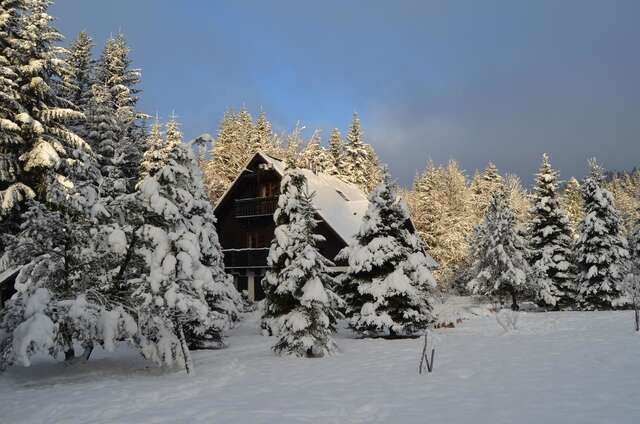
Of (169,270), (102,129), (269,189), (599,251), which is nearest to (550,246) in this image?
(599,251)

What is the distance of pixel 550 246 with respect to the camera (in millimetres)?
31797

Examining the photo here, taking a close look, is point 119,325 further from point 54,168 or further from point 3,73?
point 3,73

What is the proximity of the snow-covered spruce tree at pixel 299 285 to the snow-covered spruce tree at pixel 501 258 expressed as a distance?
1792 centimetres

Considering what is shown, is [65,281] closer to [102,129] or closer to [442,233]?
[102,129]

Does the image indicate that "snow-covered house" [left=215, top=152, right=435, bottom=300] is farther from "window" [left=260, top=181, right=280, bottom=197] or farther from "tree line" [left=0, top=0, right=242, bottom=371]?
"tree line" [left=0, top=0, right=242, bottom=371]

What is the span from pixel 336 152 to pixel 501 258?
33639mm

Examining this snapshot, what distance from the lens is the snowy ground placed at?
8.02 metres

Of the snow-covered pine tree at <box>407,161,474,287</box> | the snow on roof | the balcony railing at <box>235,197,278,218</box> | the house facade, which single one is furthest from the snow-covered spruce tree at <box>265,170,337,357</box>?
the snow-covered pine tree at <box>407,161,474,287</box>

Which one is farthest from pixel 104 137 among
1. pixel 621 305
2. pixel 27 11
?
pixel 621 305

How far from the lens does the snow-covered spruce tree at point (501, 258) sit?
30844mm

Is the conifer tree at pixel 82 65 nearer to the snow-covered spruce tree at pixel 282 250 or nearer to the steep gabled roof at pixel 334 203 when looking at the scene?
the steep gabled roof at pixel 334 203

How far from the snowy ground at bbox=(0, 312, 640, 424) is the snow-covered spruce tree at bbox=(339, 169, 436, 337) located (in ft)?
7.30

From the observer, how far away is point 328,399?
370 inches

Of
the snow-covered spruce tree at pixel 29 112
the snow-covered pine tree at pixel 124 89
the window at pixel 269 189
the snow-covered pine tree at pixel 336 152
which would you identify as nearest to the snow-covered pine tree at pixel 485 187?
Result: the snow-covered pine tree at pixel 336 152
